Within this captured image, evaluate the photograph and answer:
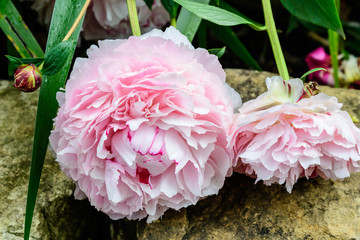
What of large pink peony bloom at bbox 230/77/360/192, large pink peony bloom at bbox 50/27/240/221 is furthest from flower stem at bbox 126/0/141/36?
large pink peony bloom at bbox 230/77/360/192

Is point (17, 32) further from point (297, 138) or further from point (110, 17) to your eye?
point (297, 138)

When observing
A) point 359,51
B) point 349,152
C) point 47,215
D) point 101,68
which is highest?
point 101,68

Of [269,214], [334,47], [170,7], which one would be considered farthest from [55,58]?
[334,47]

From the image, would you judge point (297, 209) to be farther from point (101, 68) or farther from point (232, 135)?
point (101, 68)

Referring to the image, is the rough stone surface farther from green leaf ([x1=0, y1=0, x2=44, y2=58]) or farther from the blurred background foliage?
the blurred background foliage

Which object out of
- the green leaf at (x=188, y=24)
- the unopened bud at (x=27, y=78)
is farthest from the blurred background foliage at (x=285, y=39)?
the unopened bud at (x=27, y=78)

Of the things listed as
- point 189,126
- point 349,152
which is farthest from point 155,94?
point 349,152

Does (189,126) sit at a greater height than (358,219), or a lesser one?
greater
